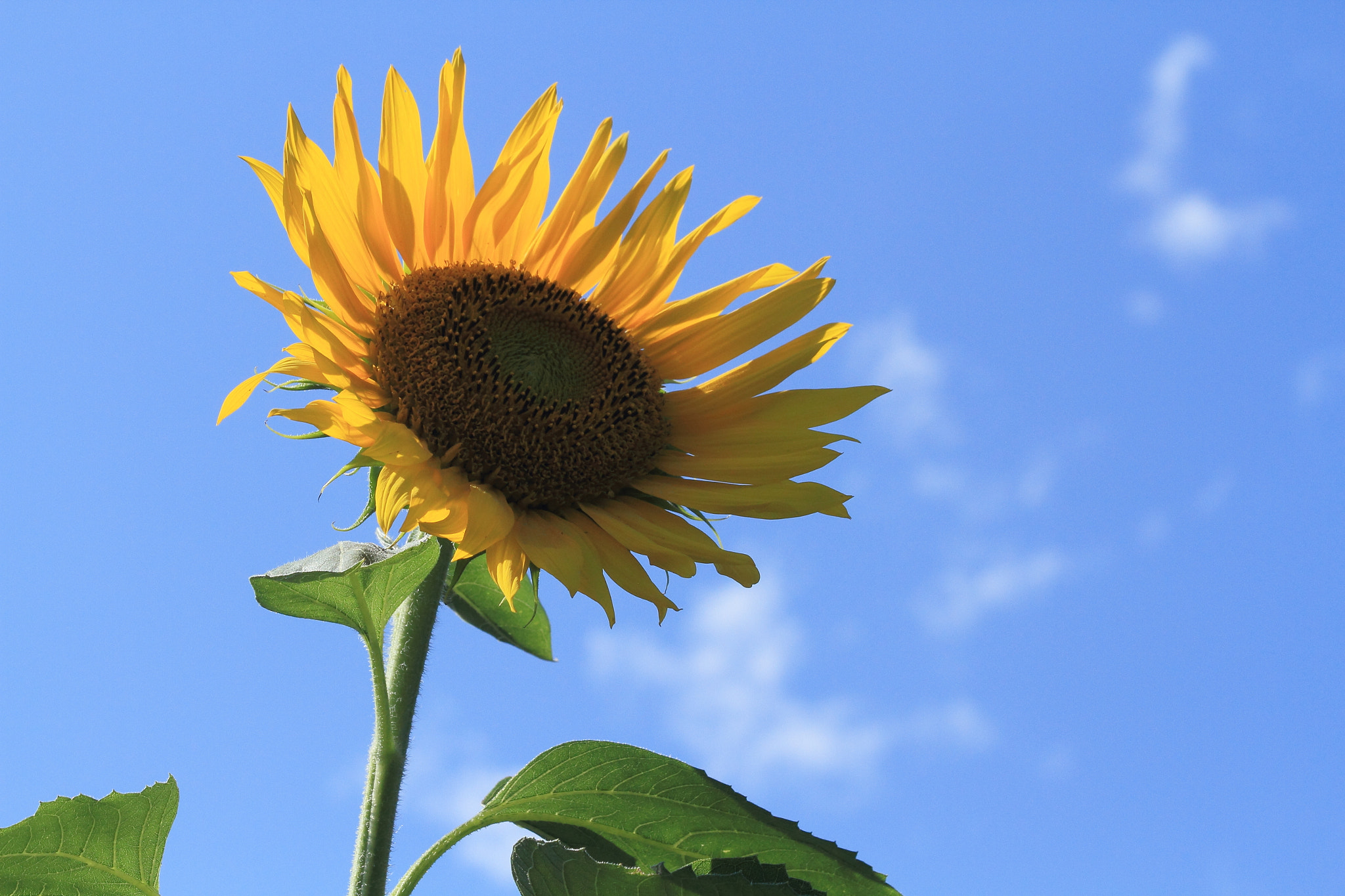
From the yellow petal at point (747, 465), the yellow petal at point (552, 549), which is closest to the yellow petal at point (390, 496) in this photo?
the yellow petal at point (552, 549)

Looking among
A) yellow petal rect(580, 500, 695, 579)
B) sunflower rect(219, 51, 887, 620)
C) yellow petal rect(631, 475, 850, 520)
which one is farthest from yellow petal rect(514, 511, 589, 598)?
yellow petal rect(631, 475, 850, 520)

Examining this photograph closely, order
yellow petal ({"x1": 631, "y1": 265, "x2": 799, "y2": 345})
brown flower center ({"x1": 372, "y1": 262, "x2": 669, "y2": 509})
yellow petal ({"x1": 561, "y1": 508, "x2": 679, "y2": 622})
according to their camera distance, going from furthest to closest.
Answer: yellow petal ({"x1": 631, "y1": 265, "x2": 799, "y2": 345}) < brown flower center ({"x1": 372, "y1": 262, "x2": 669, "y2": 509}) < yellow petal ({"x1": 561, "y1": 508, "x2": 679, "y2": 622})

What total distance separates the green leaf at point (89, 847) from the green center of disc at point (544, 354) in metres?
1.39

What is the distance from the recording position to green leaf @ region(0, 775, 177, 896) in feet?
8.03

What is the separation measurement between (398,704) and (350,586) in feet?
1.28

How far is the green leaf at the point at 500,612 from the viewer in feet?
10.5

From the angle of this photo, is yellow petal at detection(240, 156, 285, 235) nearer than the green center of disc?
Yes

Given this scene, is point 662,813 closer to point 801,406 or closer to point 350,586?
point 350,586

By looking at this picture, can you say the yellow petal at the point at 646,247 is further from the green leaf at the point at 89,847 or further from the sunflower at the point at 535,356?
the green leaf at the point at 89,847

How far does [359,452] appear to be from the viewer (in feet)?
8.04

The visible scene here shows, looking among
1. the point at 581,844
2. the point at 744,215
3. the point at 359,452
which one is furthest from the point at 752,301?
the point at 581,844

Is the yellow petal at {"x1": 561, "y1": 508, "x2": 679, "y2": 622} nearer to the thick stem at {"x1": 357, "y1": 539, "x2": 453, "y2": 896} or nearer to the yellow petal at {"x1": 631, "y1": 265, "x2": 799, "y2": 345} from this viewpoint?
the thick stem at {"x1": 357, "y1": 539, "x2": 453, "y2": 896}

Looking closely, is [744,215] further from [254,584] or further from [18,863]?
[18,863]

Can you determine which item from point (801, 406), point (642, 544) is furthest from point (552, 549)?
point (801, 406)
